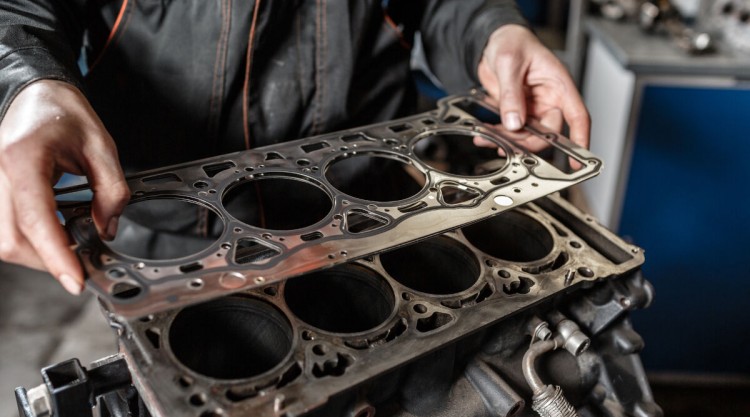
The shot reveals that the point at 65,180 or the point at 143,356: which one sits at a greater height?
the point at 143,356

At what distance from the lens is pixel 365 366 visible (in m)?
0.95

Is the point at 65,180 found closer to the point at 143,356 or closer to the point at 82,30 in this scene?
the point at 82,30

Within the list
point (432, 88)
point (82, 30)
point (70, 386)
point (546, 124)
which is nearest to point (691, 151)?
point (432, 88)

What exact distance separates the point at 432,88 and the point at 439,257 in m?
1.32

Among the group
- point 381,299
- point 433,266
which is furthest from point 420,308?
point 433,266

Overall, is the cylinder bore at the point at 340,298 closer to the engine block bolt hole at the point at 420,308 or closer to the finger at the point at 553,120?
the engine block bolt hole at the point at 420,308

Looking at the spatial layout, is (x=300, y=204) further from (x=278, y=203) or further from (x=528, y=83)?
(x=528, y=83)

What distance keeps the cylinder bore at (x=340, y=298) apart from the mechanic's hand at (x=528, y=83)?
0.53 m

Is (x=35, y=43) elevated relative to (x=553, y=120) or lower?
elevated

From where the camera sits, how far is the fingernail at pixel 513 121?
1.46 m

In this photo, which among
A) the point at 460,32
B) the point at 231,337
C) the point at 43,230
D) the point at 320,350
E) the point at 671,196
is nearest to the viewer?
the point at 43,230

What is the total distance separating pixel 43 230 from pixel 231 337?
0.36 m

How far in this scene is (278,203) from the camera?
1.57 m

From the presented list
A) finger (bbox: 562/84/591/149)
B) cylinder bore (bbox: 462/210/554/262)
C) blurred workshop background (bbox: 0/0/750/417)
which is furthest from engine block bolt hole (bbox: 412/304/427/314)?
blurred workshop background (bbox: 0/0/750/417)
